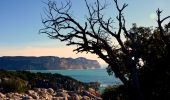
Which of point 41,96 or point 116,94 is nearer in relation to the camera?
point 116,94

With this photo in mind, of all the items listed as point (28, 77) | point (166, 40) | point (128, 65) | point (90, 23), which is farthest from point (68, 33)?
point (28, 77)

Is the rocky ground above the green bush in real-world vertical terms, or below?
below

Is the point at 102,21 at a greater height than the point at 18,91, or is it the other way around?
the point at 102,21

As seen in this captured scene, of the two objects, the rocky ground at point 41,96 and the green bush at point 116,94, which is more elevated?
the green bush at point 116,94

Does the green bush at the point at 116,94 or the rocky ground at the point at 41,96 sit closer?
the green bush at the point at 116,94

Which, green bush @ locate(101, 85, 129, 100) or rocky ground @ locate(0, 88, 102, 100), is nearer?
green bush @ locate(101, 85, 129, 100)

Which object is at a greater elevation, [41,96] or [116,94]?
[116,94]

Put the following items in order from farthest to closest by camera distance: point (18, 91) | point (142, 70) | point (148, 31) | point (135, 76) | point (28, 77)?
point (28, 77)
point (18, 91)
point (148, 31)
point (142, 70)
point (135, 76)

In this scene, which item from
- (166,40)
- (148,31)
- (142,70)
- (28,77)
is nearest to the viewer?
(166,40)

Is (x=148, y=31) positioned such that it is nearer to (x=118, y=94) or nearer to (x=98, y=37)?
(x=118, y=94)

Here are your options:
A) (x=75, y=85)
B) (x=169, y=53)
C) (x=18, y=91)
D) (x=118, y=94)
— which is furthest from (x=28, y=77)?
(x=169, y=53)

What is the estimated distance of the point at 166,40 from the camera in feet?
71.7

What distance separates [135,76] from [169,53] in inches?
124

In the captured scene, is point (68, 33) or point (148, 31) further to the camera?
point (148, 31)
